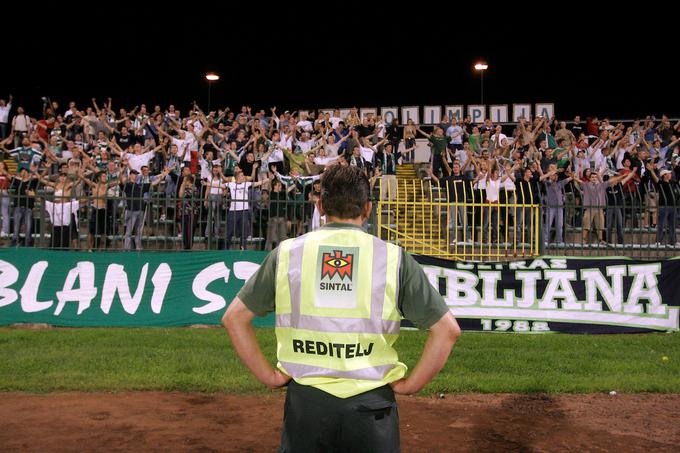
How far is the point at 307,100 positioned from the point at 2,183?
22.9 metres

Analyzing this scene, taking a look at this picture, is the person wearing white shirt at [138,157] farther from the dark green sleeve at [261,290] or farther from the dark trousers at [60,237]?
the dark green sleeve at [261,290]

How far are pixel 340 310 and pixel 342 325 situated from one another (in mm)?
68

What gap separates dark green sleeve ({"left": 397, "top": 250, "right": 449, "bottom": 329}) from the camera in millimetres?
3156

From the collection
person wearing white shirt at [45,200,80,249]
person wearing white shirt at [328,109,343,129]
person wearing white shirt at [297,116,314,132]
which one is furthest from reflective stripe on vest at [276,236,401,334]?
person wearing white shirt at [297,116,314,132]

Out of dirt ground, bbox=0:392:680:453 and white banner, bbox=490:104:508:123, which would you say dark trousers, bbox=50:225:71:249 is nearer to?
dirt ground, bbox=0:392:680:453

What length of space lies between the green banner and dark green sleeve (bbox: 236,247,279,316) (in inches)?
367

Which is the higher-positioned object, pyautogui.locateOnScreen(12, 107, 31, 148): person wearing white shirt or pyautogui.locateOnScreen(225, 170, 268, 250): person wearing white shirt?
pyautogui.locateOnScreen(12, 107, 31, 148): person wearing white shirt

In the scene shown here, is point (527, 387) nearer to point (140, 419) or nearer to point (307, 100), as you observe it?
point (140, 419)

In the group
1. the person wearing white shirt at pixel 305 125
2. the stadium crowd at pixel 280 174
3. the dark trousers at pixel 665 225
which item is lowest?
the dark trousers at pixel 665 225

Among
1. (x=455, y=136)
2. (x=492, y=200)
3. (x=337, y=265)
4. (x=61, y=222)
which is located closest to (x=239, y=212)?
(x=61, y=222)

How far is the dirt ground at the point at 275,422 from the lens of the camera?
627cm

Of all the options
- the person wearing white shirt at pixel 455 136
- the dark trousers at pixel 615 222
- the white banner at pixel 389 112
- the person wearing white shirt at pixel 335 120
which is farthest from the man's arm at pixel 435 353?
the white banner at pixel 389 112

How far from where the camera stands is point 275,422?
7.00 m

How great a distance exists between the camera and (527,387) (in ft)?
28.6
